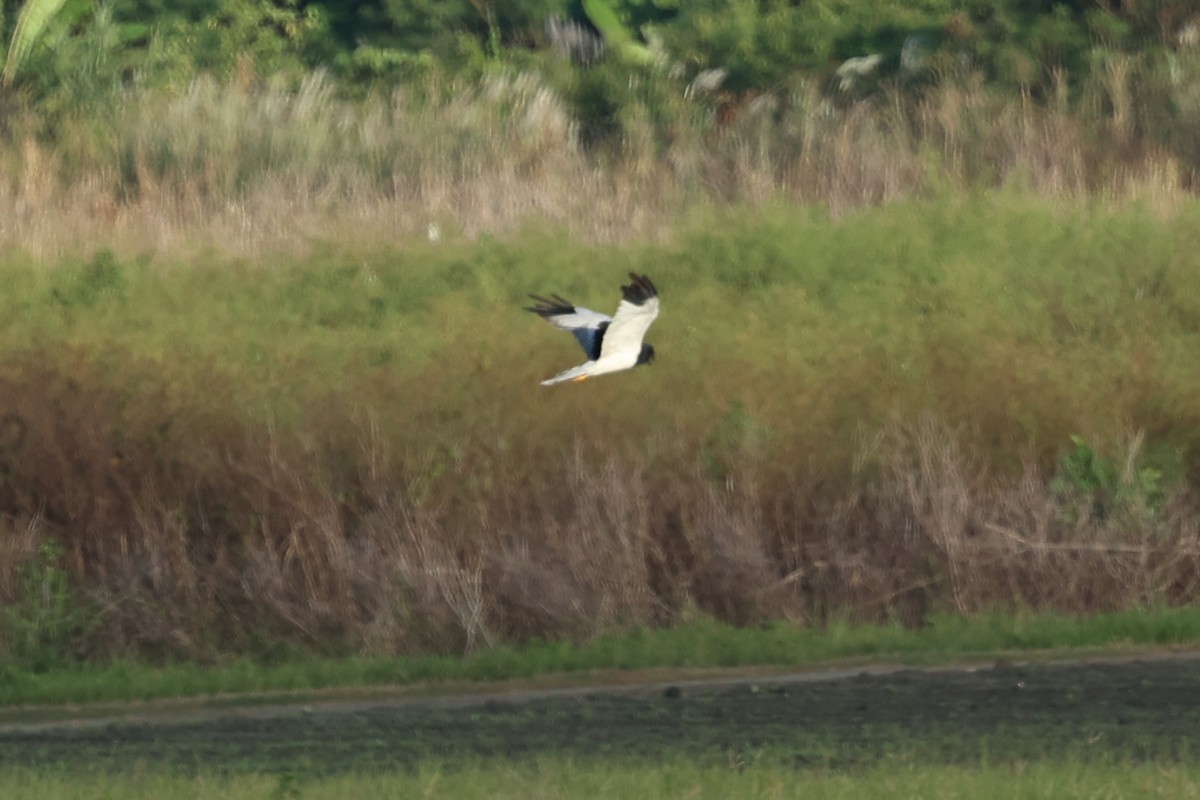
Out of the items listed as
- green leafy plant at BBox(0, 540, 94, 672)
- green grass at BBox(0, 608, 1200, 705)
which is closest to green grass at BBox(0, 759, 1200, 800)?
green grass at BBox(0, 608, 1200, 705)

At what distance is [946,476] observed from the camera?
13781 millimetres

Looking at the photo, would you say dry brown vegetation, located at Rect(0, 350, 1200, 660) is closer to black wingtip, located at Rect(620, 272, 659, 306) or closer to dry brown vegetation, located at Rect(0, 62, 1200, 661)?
dry brown vegetation, located at Rect(0, 62, 1200, 661)

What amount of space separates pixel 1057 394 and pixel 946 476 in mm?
1534

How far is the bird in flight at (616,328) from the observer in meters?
11.1

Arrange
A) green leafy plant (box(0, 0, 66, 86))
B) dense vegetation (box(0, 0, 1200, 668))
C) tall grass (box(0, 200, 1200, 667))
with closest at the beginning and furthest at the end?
tall grass (box(0, 200, 1200, 667)), dense vegetation (box(0, 0, 1200, 668)), green leafy plant (box(0, 0, 66, 86))

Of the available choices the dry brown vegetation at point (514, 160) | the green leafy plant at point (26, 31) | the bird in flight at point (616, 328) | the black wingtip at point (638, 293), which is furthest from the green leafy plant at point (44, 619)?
the green leafy plant at point (26, 31)

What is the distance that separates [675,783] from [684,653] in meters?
4.48

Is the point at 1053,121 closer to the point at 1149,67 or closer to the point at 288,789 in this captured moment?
the point at 1149,67

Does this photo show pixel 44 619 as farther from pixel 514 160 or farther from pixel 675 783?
pixel 514 160

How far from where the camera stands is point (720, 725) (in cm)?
1014

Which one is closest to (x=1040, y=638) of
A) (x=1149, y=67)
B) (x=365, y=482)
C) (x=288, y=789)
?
(x=365, y=482)

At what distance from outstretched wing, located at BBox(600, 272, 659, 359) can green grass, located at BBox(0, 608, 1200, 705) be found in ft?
6.25

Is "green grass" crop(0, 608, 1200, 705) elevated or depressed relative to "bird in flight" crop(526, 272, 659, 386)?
depressed

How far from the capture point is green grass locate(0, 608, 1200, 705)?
40.7ft
